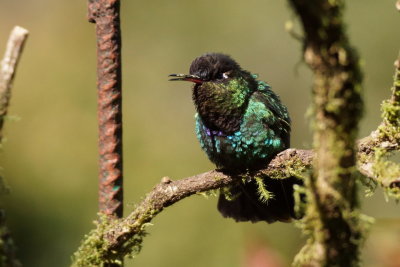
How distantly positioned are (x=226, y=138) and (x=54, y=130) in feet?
13.6

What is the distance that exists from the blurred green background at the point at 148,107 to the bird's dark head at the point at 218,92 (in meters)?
2.51

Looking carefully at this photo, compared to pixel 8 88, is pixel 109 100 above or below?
above

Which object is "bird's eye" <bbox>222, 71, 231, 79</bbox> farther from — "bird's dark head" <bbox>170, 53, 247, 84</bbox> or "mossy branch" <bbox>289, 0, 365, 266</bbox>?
"mossy branch" <bbox>289, 0, 365, 266</bbox>

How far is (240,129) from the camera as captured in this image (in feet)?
11.7

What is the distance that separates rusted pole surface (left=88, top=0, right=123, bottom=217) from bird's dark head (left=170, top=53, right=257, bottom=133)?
1179mm

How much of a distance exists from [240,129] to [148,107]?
163 inches

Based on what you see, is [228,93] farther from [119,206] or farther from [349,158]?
[349,158]

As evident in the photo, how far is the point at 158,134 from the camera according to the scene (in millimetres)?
7406

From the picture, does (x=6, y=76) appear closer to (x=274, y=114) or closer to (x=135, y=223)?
(x=135, y=223)

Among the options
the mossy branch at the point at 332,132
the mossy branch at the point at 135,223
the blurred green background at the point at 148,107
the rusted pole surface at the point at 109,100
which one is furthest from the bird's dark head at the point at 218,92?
the blurred green background at the point at 148,107

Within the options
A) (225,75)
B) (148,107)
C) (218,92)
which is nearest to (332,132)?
(218,92)

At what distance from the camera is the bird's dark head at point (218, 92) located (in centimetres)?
353

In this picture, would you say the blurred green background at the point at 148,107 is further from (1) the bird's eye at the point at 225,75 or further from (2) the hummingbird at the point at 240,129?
(1) the bird's eye at the point at 225,75

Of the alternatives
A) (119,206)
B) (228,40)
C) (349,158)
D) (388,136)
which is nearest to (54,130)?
(228,40)
